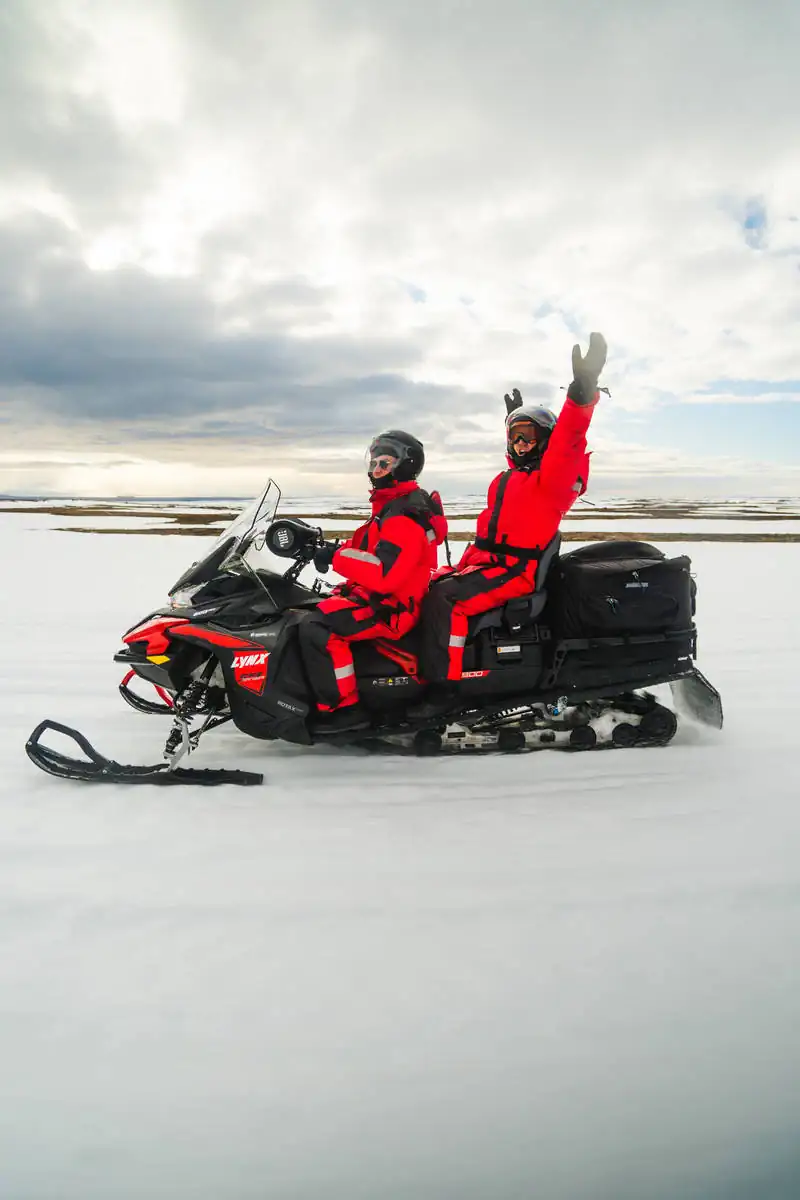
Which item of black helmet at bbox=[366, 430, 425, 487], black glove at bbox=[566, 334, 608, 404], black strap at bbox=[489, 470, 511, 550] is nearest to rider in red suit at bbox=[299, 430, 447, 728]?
black helmet at bbox=[366, 430, 425, 487]

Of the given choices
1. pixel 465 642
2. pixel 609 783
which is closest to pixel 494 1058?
pixel 609 783

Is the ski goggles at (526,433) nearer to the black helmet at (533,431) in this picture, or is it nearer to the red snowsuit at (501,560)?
the black helmet at (533,431)

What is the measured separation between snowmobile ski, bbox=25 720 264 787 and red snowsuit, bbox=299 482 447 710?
2.04 feet

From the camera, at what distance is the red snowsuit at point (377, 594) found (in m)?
3.47

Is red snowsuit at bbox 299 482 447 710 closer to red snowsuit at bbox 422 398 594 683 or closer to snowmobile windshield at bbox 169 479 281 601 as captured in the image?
red snowsuit at bbox 422 398 594 683

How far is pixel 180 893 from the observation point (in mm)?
2482

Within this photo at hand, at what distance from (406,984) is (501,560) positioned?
217 cm

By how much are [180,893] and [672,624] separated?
2.81m

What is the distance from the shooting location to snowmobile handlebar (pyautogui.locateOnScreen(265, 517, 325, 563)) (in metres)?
3.66

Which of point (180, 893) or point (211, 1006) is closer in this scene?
point (211, 1006)

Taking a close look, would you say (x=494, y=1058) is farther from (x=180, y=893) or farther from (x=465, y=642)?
(x=465, y=642)

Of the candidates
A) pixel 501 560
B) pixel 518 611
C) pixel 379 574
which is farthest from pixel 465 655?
pixel 379 574

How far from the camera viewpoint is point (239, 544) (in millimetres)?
3836

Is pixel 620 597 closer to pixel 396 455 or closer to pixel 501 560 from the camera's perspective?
pixel 501 560
